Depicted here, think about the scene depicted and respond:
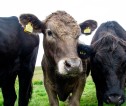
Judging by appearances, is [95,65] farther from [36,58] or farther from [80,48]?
[36,58]

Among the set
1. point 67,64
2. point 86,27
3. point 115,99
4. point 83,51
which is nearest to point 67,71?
point 67,64

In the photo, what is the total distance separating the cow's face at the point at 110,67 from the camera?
28.6 feet

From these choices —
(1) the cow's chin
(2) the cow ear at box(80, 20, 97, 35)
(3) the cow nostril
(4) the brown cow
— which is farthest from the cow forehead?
(3) the cow nostril

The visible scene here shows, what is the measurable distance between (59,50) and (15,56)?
88.2 inches

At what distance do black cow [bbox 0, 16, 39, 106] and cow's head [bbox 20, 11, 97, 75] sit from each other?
1.14 m

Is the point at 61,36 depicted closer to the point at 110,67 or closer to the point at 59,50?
the point at 59,50

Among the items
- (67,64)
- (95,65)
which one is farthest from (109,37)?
(67,64)

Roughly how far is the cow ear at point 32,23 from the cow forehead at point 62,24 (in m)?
0.18

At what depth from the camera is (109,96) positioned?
870 cm

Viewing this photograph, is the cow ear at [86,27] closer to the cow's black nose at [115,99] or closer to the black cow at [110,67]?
the black cow at [110,67]

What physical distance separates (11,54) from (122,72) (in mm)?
2879

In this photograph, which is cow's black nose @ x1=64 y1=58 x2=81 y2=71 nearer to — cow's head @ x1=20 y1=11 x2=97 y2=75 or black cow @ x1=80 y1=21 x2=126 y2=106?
cow's head @ x1=20 y1=11 x2=97 y2=75

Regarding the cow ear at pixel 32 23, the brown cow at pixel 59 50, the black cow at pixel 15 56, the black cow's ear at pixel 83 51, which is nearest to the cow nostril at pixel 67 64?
the brown cow at pixel 59 50

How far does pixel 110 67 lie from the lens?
9047mm
